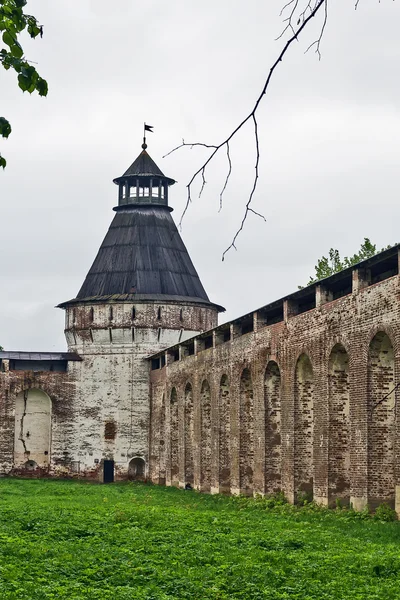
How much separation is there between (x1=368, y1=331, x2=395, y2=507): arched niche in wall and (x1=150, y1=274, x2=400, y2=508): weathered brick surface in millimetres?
20

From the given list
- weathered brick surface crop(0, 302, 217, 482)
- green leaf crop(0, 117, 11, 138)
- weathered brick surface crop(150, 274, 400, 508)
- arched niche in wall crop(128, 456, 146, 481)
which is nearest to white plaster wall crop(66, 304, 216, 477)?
weathered brick surface crop(0, 302, 217, 482)

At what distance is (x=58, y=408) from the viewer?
42.7 meters

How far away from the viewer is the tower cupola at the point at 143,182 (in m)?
46.3

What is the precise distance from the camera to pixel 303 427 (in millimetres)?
25578

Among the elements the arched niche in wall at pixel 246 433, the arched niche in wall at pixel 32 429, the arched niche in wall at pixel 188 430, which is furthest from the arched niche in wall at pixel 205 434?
the arched niche in wall at pixel 32 429

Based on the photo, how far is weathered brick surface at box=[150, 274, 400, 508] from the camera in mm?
20953

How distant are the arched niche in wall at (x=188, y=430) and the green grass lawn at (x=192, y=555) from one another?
51.1ft

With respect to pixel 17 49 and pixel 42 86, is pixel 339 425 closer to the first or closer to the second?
pixel 42 86

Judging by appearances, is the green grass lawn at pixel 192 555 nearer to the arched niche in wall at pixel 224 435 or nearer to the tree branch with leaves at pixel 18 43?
the tree branch with leaves at pixel 18 43

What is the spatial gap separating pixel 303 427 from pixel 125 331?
18713mm

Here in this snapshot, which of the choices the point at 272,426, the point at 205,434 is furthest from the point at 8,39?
the point at 205,434

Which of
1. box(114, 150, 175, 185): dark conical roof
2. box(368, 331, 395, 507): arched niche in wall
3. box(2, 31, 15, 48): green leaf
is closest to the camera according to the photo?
box(2, 31, 15, 48): green leaf

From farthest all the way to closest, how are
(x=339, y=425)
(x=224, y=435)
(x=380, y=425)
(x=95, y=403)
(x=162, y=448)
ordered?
(x=95, y=403) → (x=162, y=448) → (x=224, y=435) → (x=339, y=425) → (x=380, y=425)

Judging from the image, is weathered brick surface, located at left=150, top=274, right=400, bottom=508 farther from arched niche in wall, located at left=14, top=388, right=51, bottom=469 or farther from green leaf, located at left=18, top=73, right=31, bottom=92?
green leaf, located at left=18, top=73, right=31, bottom=92
